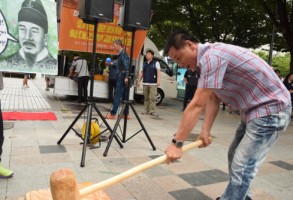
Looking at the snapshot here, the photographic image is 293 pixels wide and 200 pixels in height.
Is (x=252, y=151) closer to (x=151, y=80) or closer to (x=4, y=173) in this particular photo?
(x=4, y=173)

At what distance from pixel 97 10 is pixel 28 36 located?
945 mm

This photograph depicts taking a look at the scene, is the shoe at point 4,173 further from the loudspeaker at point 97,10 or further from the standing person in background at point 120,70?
the standing person in background at point 120,70

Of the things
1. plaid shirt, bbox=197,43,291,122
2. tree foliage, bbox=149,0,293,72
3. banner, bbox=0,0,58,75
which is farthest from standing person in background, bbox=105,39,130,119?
tree foliage, bbox=149,0,293,72

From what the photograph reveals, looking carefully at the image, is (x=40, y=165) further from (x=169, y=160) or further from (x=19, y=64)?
(x=169, y=160)

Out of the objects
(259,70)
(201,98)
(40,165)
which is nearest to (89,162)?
(40,165)

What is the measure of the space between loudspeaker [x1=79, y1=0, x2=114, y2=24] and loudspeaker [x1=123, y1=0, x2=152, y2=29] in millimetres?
330

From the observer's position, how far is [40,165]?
160 inches

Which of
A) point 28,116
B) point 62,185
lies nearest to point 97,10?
point 62,185

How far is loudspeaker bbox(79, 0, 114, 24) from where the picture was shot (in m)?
4.19

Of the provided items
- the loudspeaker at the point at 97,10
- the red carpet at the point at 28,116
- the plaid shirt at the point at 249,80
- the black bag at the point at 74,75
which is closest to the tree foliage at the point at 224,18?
the black bag at the point at 74,75

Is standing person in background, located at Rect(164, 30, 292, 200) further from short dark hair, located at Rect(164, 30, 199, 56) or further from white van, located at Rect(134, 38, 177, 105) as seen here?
white van, located at Rect(134, 38, 177, 105)

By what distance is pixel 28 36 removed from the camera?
4.14m

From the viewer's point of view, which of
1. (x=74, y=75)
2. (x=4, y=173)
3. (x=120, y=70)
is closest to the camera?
(x=4, y=173)

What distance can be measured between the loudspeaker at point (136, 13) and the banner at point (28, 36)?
1.01 meters
